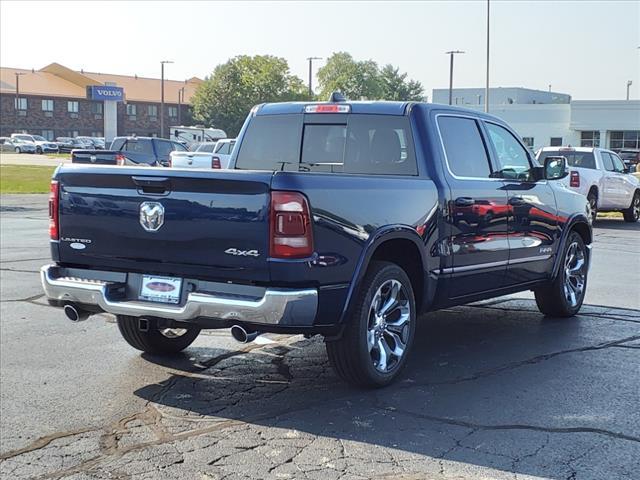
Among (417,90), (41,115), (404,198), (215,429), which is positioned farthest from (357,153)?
(417,90)

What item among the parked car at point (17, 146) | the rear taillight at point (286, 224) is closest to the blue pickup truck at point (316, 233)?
the rear taillight at point (286, 224)

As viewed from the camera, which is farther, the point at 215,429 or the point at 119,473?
the point at 215,429

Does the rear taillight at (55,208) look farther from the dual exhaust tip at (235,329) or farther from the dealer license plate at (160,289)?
the dealer license plate at (160,289)

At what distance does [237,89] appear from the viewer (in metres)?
→ 90.8

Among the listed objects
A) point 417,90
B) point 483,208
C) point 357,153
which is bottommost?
point 483,208

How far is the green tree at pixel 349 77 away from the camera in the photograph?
121812mm

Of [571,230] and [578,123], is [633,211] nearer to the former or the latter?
[571,230]

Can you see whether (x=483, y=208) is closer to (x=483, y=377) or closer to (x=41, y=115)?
(x=483, y=377)

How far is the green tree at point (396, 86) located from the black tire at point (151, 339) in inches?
4413

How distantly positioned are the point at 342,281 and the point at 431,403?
1.00 meters

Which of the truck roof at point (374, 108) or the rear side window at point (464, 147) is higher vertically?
the truck roof at point (374, 108)

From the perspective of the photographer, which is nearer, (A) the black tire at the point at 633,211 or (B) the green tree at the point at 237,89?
(A) the black tire at the point at 633,211

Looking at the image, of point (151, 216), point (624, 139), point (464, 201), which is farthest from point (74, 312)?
point (624, 139)

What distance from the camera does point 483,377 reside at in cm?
609
